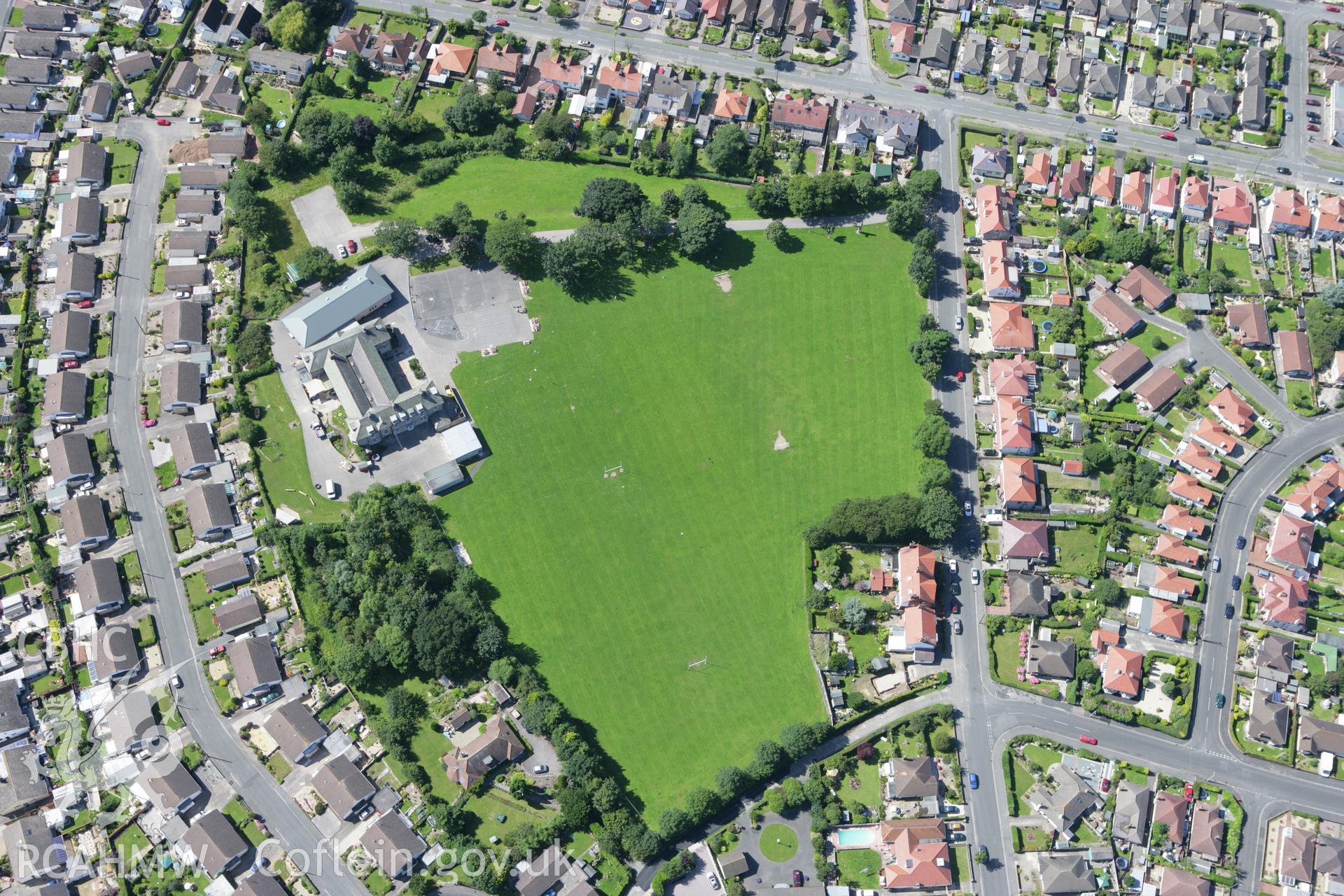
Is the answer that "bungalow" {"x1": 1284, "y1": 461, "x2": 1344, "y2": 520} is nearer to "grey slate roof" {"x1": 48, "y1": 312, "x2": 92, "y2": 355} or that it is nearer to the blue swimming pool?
the blue swimming pool

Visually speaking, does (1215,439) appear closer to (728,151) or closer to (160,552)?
(728,151)

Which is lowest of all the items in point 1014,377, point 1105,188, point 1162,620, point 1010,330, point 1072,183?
point 1162,620

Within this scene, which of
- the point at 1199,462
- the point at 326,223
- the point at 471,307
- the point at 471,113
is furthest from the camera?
the point at 471,113

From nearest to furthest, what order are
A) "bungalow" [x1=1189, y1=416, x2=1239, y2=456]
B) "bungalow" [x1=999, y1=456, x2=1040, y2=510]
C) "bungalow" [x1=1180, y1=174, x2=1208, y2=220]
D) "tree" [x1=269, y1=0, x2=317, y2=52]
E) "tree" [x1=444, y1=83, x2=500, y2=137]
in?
"bungalow" [x1=999, y1=456, x2=1040, y2=510]
"bungalow" [x1=1189, y1=416, x2=1239, y2=456]
"tree" [x1=444, y1=83, x2=500, y2=137]
"bungalow" [x1=1180, y1=174, x2=1208, y2=220]
"tree" [x1=269, y1=0, x2=317, y2=52]

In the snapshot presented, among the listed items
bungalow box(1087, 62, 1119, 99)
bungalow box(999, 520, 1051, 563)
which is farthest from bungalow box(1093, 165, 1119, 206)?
bungalow box(999, 520, 1051, 563)

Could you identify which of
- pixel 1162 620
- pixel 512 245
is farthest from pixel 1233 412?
pixel 512 245

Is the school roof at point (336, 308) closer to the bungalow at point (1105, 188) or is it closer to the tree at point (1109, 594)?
the tree at point (1109, 594)
